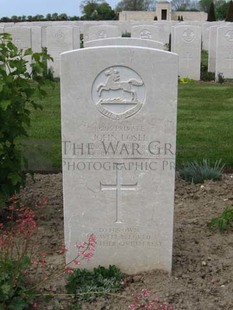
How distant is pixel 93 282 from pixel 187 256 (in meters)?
0.76

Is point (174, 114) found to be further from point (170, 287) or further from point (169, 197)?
point (170, 287)

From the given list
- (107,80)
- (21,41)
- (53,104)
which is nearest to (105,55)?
(107,80)

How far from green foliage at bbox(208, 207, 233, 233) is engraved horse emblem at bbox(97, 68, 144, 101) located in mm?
1370

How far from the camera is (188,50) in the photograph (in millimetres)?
14320

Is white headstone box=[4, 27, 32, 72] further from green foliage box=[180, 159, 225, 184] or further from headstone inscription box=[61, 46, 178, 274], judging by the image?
headstone inscription box=[61, 46, 178, 274]

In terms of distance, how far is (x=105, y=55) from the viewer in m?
3.27

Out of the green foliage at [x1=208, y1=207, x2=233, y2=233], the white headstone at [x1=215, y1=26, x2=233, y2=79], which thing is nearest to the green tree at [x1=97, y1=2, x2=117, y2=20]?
the white headstone at [x1=215, y1=26, x2=233, y2=79]

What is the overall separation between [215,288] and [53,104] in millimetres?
7006

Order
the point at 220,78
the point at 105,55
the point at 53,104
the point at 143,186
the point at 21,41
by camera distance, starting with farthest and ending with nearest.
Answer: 1. the point at 21,41
2. the point at 220,78
3. the point at 53,104
4. the point at 143,186
5. the point at 105,55

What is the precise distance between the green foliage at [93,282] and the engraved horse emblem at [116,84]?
109 centimetres

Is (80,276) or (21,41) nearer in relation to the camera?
(80,276)

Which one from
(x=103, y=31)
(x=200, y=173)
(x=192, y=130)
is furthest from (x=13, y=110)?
(x=103, y=31)

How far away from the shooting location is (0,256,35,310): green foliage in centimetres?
293

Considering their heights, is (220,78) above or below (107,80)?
below
